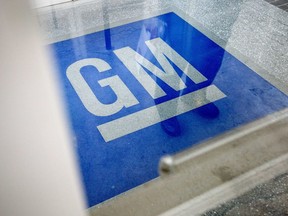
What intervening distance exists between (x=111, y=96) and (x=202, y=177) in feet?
3.48

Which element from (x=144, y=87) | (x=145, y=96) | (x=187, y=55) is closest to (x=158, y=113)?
(x=145, y=96)

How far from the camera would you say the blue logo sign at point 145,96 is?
195cm

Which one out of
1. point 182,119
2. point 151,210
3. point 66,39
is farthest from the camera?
point 66,39

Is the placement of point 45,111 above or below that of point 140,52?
above

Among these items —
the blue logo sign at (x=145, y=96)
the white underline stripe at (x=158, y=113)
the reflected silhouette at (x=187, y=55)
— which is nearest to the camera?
the blue logo sign at (x=145, y=96)

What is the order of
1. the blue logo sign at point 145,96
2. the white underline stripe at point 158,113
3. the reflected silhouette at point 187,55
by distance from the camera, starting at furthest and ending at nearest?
the reflected silhouette at point 187,55 < the white underline stripe at point 158,113 < the blue logo sign at point 145,96

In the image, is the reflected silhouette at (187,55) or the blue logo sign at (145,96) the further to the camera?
the reflected silhouette at (187,55)

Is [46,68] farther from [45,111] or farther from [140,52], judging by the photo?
[140,52]

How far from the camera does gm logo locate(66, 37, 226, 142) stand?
2199mm

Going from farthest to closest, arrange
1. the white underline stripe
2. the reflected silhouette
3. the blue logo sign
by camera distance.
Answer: the reflected silhouette
the white underline stripe
the blue logo sign

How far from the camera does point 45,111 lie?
0.59 metres

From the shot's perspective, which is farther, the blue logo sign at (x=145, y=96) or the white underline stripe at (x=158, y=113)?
the white underline stripe at (x=158, y=113)

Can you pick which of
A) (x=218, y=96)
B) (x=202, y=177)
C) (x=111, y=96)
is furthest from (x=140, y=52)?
(x=202, y=177)

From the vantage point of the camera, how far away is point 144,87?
97.6 inches
